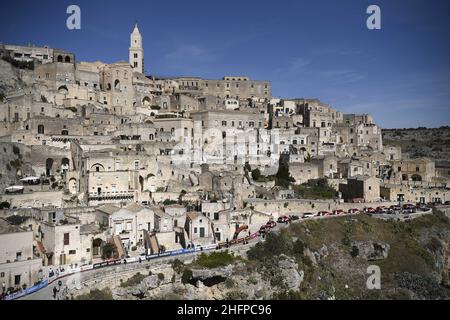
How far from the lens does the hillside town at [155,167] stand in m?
26.9

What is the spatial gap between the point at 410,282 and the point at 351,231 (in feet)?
17.6

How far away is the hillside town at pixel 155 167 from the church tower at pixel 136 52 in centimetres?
533

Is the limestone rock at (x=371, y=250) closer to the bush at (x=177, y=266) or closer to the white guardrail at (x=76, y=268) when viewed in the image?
the white guardrail at (x=76, y=268)

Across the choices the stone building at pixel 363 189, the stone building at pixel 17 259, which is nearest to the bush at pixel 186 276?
the stone building at pixel 17 259

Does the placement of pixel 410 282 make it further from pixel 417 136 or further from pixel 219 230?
pixel 417 136

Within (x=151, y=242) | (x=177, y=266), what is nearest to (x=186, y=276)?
(x=177, y=266)

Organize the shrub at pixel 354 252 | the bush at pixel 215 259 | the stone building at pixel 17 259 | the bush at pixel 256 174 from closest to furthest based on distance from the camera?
the stone building at pixel 17 259 → the bush at pixel 215 259 → the shrub at pixel 354 252 → the bush at pixel 256 174

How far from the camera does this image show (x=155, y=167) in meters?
36.3

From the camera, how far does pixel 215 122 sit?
50.2m

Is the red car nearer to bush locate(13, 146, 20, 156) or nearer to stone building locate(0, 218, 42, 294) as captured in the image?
stone building locate(0, 218, 42, 294)

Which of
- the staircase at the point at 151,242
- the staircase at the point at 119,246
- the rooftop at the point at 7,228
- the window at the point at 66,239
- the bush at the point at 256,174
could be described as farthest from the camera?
the bush at the point at 256,174

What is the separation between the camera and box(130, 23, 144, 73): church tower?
65.7m

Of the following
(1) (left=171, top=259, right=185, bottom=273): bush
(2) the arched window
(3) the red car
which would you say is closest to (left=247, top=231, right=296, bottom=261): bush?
(1) (left=171, top=259, right=185, bottom=273): bush

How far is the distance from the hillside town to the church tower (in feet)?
17.5
